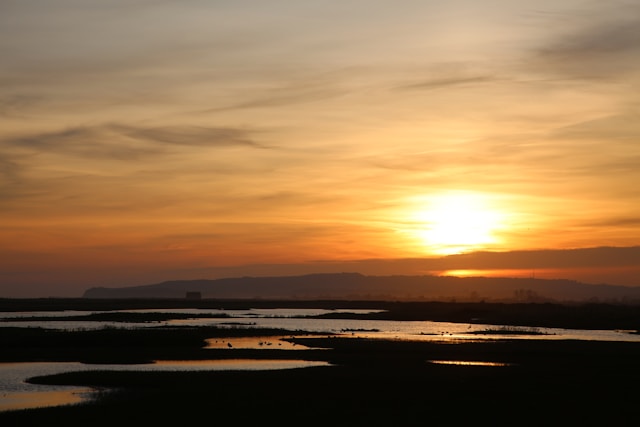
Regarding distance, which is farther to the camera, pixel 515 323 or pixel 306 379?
pixel 515 323

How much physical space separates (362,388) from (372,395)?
228 centimetres

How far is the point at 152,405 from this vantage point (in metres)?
35.7

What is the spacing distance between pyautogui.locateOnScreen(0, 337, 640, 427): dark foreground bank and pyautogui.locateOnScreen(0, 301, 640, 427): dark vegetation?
0.05 m

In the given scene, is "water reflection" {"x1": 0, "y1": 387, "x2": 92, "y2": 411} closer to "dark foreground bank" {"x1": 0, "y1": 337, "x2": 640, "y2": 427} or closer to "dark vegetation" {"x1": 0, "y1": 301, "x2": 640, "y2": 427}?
"dark vegetation" {"x1": 0, "y1": 301, "x2": 640, "y2": 427}

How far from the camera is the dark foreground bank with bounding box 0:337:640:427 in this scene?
32938 mm

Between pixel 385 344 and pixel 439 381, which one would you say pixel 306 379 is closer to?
pixel 439 381

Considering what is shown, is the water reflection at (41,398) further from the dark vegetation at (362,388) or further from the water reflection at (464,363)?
the water reflection at (464,363)

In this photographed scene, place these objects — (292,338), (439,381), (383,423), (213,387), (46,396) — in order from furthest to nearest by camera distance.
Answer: (292,338) → (439,381) → (213,387) → (46,396) → (383,423)

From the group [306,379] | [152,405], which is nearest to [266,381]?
[306,379]

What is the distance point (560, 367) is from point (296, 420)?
2505 cm

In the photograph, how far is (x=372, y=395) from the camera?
39.1 meters

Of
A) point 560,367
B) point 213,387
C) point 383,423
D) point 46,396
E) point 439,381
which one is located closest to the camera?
point 383,423

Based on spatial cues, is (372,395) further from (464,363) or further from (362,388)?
(464,363)

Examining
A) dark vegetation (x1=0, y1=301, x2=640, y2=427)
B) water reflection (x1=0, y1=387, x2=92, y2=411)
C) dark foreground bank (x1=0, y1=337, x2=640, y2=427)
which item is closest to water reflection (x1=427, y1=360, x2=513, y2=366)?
dark foreground bank (x1=0, y1=337, x2=640, y2=427)
